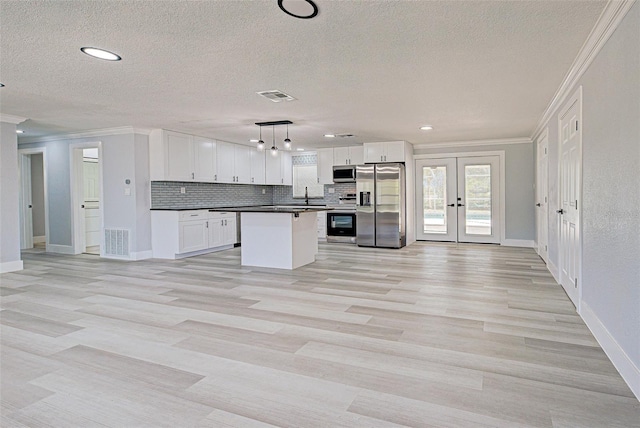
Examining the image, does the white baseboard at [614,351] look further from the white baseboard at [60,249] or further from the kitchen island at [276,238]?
the white baseboard at [60,249]

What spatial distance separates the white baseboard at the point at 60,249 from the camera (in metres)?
7.51

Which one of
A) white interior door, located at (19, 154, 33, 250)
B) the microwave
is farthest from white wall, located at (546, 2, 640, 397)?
white interior door, located at (19, 154, 33, 250)

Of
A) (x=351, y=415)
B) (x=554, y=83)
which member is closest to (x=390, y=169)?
(x=554, y=83)

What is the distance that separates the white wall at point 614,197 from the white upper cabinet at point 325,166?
20.6ft

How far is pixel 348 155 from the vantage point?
909cm

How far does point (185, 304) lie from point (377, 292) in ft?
6.84

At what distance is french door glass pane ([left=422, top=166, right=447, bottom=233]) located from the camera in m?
8.65

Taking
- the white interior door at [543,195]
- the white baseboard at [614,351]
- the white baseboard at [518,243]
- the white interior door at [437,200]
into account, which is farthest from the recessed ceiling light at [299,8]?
the white baseboard at [518,243]

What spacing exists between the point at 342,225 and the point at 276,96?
4967 millimetres

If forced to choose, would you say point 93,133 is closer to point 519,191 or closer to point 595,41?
point 595,41

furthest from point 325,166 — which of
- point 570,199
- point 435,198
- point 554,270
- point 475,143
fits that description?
point 570,199

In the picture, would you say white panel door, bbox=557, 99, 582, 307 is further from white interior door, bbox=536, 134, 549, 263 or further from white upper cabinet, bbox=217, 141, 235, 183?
white upper cabinet, bbox=217, 141, 235, 183

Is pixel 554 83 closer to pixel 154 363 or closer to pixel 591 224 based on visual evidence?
pixel 591 224

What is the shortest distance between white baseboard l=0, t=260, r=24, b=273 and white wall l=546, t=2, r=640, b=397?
23.9 ft
